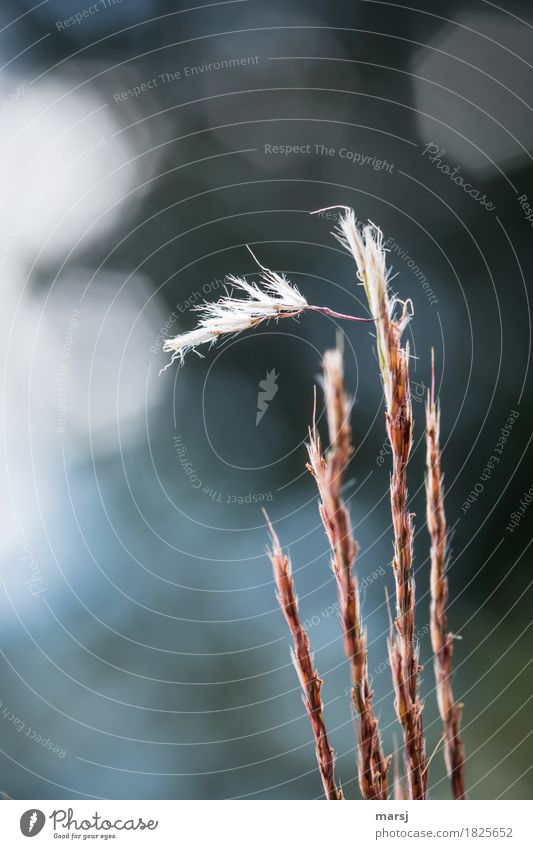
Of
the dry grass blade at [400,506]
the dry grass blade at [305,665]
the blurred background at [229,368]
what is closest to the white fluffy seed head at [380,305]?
the dry grass blade at [400,506]

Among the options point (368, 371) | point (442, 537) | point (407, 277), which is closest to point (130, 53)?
point (407, 277)

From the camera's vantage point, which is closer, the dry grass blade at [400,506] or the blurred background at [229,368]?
the dry grass blade at [400,506]

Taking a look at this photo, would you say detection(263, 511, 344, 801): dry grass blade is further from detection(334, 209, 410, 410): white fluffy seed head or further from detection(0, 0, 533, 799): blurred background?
detection(0, 0, 533, 799): blurred background

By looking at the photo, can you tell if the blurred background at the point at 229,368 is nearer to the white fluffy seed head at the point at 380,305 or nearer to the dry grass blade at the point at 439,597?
the dry grass blade at the point at 439,597

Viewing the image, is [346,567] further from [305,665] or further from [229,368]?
[229,368]

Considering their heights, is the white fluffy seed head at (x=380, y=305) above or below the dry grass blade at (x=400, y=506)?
above

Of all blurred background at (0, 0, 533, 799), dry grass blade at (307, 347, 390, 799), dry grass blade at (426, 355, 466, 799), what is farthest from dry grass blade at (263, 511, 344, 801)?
blurred background at (0, 0, 533, 799)
